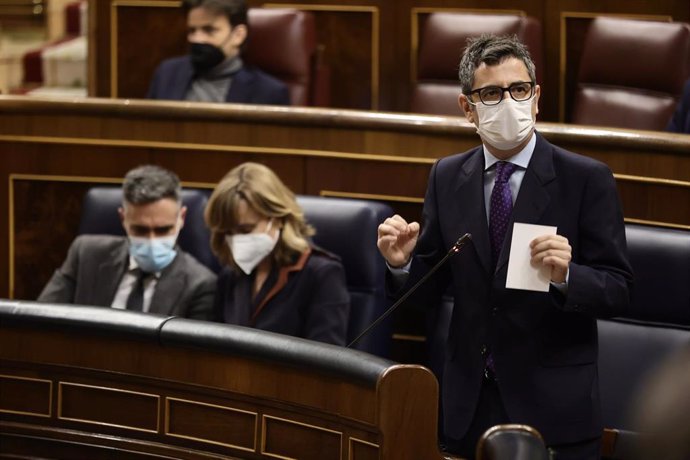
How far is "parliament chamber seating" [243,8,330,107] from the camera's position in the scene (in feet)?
6.72

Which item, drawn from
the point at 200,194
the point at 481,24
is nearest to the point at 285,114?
the point at 200,194

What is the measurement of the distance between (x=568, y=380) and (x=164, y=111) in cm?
87

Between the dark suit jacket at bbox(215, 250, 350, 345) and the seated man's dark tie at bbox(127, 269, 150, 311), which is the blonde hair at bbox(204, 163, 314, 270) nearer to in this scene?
the dark suit jacket at bbox(215, 250, 350, 345)

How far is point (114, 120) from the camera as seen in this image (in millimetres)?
1736

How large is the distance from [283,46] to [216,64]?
14 centimetres

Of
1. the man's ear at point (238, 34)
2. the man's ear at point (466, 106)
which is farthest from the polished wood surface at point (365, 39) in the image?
the man's ear at point (466, 106)

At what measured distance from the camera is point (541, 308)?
3.34ft

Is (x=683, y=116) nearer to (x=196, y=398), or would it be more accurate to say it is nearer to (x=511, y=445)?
(x=196, y=398)

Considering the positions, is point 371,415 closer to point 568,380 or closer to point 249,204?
point 568,380

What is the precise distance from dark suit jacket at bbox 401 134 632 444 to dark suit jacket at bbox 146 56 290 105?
93cm

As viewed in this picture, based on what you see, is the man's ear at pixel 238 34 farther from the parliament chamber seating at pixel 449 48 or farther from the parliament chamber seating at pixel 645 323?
the parliament chamber seating at pixel 645 323

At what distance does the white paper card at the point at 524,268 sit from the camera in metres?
0.97

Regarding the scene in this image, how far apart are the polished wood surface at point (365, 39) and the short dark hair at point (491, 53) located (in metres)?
1.05

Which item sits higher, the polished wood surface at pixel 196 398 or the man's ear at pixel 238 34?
the man's ear at pixel 238 34
